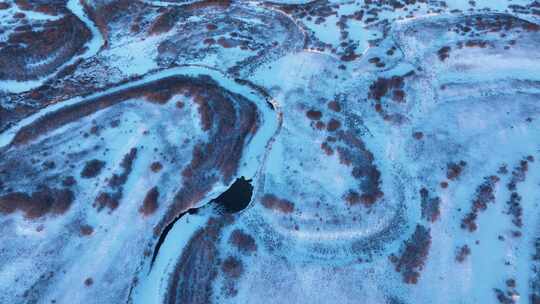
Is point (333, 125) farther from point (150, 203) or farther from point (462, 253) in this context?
point (150, 203)

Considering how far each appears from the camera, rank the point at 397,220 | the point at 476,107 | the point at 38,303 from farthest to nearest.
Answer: the point at 476,107 < the point at 397,220 < the point at 38,303

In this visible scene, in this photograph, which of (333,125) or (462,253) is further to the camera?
(333,125)

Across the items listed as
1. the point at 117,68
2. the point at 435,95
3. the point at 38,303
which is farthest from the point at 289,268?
the point at 117,68

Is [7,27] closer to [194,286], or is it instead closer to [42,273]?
[42,273]

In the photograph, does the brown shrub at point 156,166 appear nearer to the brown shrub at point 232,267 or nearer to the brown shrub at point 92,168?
the brown shrub at point 92,168

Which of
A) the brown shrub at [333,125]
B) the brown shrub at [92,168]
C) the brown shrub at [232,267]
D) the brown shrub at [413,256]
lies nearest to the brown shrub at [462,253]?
the brown shrub at [413,256]

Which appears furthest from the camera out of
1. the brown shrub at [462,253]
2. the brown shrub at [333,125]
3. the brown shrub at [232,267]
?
the brown shrub at [333,125]

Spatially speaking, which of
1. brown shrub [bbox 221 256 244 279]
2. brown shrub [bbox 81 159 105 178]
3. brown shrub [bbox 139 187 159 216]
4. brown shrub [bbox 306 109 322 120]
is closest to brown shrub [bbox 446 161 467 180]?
brown shrub [bbox 306 109 322 120]

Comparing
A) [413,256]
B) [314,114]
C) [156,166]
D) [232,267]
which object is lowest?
[413,256]

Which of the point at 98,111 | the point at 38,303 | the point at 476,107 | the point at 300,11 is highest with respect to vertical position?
the point at 300,11

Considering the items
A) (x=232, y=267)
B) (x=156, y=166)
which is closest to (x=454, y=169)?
(x=232, y=267)

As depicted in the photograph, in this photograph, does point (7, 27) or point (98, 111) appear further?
point (7, 27)
